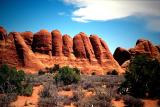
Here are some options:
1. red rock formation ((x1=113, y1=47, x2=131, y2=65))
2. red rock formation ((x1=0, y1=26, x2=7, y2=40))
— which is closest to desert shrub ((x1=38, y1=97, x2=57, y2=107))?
red rock formation ((x1=0, y1=26, x2=7, y2=40))

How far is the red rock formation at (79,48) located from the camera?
194 feet

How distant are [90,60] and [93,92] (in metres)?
44.0

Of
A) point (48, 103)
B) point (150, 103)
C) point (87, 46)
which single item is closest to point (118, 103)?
point (150, 103)

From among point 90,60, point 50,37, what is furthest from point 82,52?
point 50,37

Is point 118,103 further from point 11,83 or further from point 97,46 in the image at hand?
point 97,46

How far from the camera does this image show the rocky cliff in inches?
2012

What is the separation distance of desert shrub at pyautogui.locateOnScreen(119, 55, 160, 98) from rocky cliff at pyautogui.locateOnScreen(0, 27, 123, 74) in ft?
120

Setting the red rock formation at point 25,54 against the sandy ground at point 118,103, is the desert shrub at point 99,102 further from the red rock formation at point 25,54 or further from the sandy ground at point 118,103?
the red rock formation at point 25,54

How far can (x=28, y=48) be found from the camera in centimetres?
5441

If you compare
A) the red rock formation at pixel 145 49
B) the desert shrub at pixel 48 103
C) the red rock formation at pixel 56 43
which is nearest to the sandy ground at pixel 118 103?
the desert shrub at pixel 48 103

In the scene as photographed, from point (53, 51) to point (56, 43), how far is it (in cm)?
203

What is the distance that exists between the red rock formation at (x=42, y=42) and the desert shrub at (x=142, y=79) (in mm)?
42277

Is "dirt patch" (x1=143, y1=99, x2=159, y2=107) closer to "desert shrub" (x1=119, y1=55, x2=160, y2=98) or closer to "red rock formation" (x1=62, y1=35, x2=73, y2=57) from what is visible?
"desert shrub" (x1=119, y1=55, x2=160, y2=98)

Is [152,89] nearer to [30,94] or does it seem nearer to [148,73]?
[148,73]
